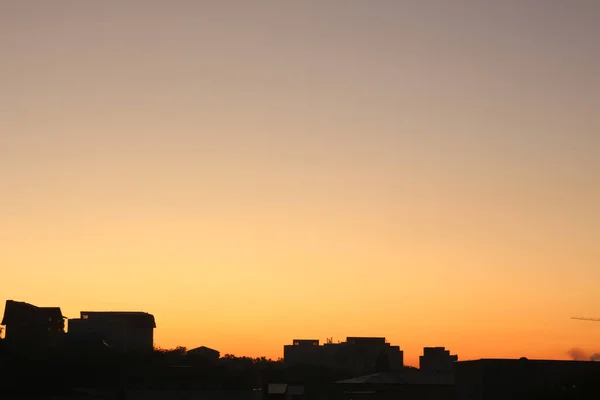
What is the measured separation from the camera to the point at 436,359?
18050 cm

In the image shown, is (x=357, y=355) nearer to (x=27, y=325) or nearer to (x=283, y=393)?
(x=283, y=393)

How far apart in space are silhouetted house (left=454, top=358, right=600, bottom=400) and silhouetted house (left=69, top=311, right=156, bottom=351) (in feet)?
206

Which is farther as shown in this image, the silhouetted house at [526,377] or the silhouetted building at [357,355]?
the silhouetted building at [357,355]

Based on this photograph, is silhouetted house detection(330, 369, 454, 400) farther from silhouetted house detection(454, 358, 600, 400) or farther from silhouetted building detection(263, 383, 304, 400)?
silhouetted house detection(454, 358, 600, 400)

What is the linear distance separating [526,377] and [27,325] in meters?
70.9

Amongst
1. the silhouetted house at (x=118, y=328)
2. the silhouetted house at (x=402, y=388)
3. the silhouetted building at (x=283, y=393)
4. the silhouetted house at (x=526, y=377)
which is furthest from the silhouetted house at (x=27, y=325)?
the silhouetted house at (x=526, y=377)

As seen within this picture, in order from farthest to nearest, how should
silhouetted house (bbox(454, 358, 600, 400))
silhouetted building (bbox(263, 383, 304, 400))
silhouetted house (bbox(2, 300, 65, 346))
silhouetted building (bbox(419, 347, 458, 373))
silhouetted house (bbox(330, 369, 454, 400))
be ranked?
silhouetted building (bbox(419, 347, 458, 373))
silhouetted house (bbox(2, 300, 65, 346))
silhouetted building (bbox(263, 383, 304, 400))
silhouetted house (bbox(330, 369, 454, 400))
silhouetted house (bbox(454, 358, 600, 400))

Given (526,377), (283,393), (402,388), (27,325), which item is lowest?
(526,377)

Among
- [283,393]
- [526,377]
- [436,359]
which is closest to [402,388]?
[283,393]

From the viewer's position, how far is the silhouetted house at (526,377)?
88812 millimetres

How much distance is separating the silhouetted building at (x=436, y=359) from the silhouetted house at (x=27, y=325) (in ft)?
243

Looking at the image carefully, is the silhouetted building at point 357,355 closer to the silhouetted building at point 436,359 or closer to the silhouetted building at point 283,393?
the silhouetted building at point 436,359

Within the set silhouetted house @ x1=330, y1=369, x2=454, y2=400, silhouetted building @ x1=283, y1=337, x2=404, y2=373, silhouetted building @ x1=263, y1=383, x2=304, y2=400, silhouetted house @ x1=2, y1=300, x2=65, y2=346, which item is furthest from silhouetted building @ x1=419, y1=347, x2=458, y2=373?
silhouetted house @ x1=2, y1=300, x2=65, y2=346

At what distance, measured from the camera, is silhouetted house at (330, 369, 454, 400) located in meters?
116
